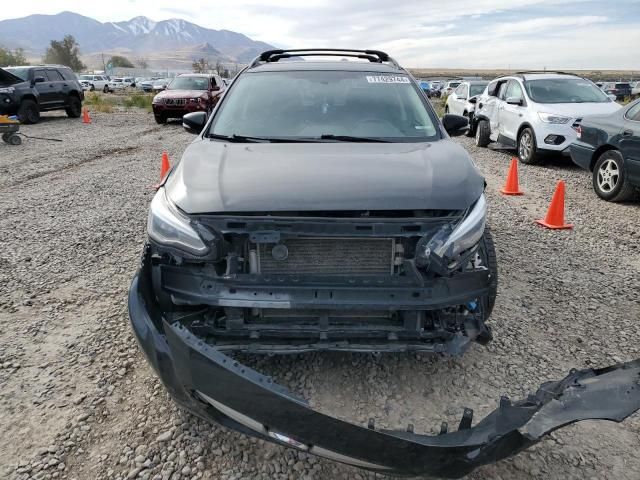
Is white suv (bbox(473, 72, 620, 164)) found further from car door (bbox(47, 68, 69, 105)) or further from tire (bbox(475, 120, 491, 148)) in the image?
car door (bbox(47, 68, 69, 105))

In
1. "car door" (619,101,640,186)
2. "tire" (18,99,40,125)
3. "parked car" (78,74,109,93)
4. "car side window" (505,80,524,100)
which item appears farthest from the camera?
"parked car" (78,74,109,93)

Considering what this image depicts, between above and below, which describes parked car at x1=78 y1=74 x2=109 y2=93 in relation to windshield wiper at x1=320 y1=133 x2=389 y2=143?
above

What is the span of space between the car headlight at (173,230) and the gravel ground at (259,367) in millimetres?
923

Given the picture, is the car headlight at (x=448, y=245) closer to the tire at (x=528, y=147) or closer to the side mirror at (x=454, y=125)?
the side mirror at (x=454, y=125)

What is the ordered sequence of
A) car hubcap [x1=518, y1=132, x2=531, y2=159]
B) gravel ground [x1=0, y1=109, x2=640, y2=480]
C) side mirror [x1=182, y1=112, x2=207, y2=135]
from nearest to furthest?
gravel ground [x1=0, y1=109, x2=640, y2=480] < side mirror [x1=182, y1=112, x2=207, y2=135] < car hubcap [x1=518, y1=132, x2=531, y2=159]

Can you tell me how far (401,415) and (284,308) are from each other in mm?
912

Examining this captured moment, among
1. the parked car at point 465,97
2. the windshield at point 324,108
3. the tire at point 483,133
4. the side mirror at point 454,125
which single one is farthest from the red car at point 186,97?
the side mirror at point 454,125

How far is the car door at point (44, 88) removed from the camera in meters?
15.7

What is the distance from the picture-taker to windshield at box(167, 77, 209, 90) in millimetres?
16969

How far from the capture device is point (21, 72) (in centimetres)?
1562

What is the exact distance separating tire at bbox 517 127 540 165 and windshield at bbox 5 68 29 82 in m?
14.6

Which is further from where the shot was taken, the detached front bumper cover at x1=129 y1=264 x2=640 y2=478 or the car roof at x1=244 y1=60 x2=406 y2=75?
the car roof at x1=244 y1=60 x2=406 y2=75

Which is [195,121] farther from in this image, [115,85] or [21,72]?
[115,85]

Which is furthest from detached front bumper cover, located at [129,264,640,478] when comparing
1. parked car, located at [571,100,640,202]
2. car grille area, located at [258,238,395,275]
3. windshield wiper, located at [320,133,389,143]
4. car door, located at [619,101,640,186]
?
parked car, located at [571,100,640,202]
